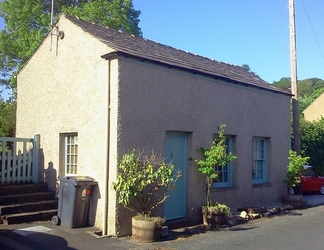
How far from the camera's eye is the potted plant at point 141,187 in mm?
8703

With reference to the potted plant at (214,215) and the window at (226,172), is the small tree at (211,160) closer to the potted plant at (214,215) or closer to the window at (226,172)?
the potted plant at (214,215)

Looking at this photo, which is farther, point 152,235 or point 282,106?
point 282,106

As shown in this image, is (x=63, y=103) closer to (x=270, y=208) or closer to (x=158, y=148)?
(x=158, y=148)

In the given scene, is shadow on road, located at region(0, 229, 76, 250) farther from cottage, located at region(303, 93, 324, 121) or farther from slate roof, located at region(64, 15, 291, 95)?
cottage, located at region(303, 93, 324, 121)

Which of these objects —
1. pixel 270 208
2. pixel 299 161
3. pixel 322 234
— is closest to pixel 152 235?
pixel 322 234

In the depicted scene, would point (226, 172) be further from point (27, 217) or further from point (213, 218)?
point (27, 217)

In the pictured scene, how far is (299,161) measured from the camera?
14.1 metres

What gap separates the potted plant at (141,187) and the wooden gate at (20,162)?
12.6 feet

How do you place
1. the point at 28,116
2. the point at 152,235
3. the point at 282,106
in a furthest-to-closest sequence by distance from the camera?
the point at 282,106 → the point at 28,116 → the point at 152,235

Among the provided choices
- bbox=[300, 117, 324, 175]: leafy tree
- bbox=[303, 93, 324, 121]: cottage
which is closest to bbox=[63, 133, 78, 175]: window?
bbox=[300, 117, 324, 175]: leafy tree

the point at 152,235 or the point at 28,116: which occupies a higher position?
the point at 28,116

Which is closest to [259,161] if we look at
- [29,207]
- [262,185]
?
[262,185]

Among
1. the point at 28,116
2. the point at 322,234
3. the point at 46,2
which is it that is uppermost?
the point at 46,2

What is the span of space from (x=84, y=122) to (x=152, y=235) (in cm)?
343
